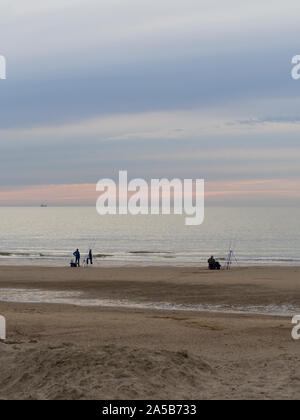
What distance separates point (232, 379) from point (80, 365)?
2.96 metres

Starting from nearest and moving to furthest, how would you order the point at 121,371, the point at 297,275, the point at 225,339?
the point at 121,371 → the point at 225,339 → the point at 297,275

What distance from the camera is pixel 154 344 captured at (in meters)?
15.4

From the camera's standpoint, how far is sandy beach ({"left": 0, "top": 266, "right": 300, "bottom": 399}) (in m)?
9.91

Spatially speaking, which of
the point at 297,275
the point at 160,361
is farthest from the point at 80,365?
the point at 297,275

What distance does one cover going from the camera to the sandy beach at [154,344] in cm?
991

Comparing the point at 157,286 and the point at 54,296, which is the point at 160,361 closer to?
the point at 54,296

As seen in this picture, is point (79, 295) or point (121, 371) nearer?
point (121, 371)

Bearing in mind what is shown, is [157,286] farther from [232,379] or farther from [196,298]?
[232,379]

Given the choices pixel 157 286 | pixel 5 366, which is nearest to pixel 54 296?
pixel 157 286

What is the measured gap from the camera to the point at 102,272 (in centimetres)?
3934
